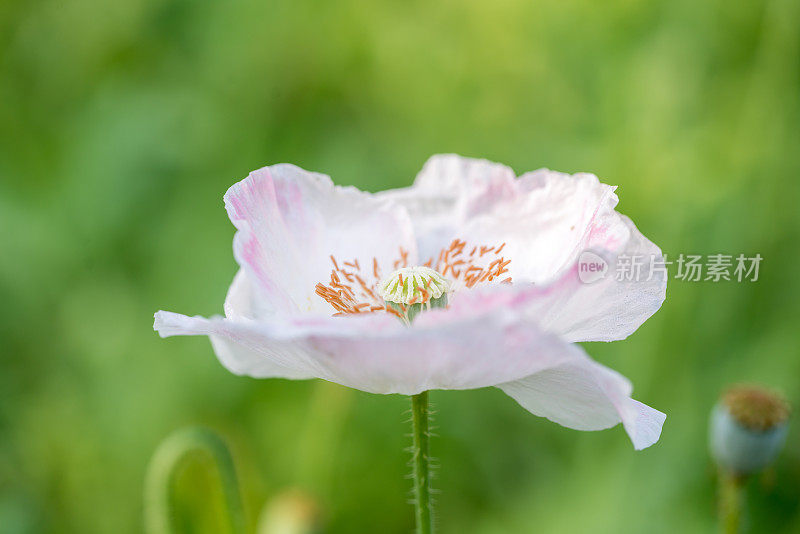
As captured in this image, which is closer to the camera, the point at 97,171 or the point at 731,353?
the point at 731,353

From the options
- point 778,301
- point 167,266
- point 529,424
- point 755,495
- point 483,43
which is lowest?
point 755,495

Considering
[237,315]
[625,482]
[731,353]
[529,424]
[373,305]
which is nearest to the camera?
[237,315]

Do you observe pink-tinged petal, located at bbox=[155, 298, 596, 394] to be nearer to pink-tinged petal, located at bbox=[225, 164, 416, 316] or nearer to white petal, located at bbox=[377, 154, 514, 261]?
pink-tinged petal, located at bbox=[225, 164, 416, 316]

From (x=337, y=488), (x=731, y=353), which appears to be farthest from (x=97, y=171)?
(x=731, y=353)

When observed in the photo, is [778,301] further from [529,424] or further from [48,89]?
[48,89]

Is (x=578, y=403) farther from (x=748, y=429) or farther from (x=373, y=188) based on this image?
(x=373, y=188)

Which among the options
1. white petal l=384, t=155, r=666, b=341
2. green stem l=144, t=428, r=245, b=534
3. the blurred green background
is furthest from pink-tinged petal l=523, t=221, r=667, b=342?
the blurred green background

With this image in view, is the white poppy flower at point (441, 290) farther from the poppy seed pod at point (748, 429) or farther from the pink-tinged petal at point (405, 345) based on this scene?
the poppy seed pod at point (748, 429)
